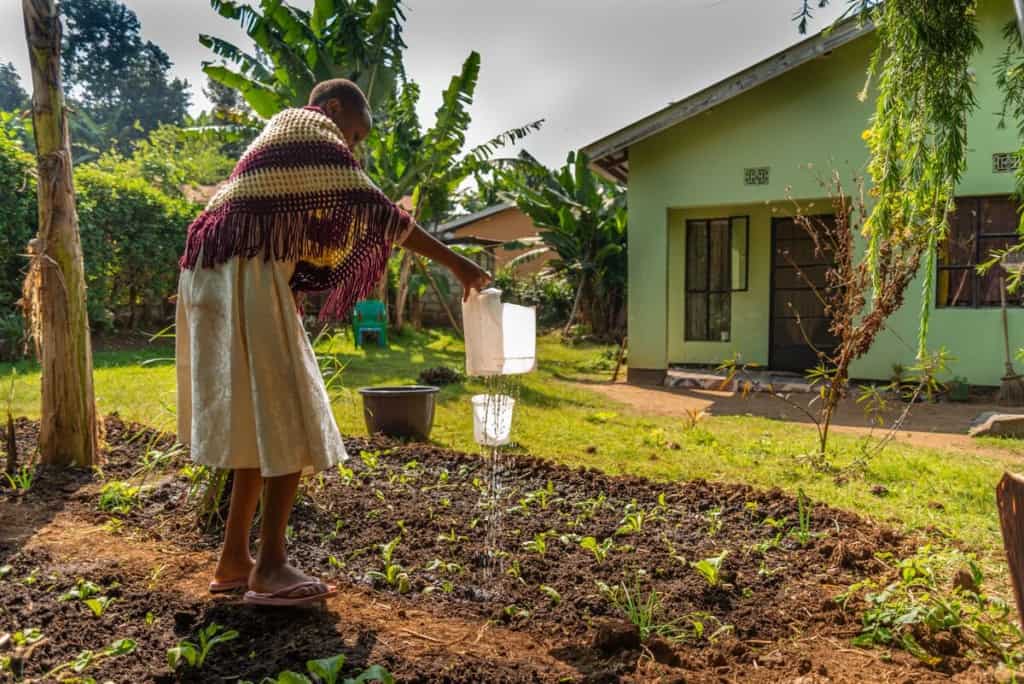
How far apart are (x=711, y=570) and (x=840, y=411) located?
6.45 meters

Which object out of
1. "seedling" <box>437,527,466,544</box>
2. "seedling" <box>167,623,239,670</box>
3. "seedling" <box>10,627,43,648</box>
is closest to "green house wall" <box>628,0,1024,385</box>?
"seedling" <box>437,527,466,544</box>

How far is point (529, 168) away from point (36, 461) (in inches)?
442

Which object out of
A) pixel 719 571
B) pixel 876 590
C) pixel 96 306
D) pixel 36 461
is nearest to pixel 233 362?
pixel 719 571

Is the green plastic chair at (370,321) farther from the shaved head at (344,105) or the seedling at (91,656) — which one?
the seedling at (91,656)

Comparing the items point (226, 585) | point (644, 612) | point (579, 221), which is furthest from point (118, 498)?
point (579, 221)

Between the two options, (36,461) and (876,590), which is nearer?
(876,590)

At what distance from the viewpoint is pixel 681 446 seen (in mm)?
6156

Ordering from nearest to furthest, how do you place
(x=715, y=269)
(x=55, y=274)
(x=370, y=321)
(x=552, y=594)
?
(x=552, y=594), (x=55, y=274), (x=715, y=269), (x=370, y=321)

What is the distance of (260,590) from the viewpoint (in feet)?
8.26

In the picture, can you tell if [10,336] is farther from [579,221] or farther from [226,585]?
[579,221]

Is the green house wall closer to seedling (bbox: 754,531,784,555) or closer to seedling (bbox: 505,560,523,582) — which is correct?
seedling (bbox: 754,531,784,555)

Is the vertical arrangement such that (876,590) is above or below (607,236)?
Result: below

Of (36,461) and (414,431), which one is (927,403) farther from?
(36,461)

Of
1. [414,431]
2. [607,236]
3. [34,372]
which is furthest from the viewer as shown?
[607,236]
